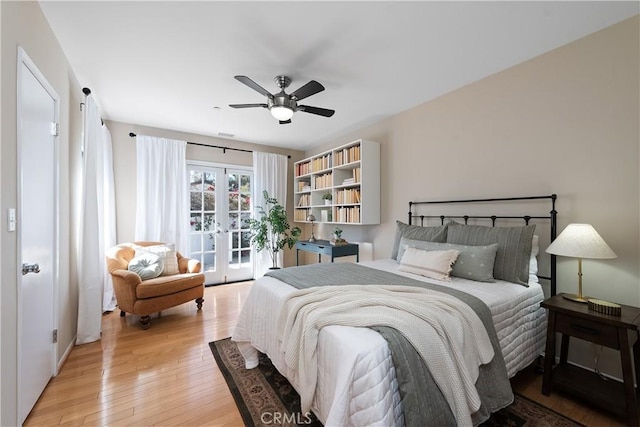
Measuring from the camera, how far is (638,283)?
1.77 m

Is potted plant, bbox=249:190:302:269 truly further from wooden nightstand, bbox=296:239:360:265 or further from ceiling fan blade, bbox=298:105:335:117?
ceiling fan blade, bbox=298:105:335:117

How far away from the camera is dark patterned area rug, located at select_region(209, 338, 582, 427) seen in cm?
158

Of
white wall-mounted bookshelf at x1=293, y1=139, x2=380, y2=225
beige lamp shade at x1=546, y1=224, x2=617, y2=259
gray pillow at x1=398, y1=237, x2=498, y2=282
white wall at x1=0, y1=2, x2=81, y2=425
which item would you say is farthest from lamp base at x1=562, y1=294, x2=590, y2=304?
white wall at x1=0, y1=2, x2=81, y2=425

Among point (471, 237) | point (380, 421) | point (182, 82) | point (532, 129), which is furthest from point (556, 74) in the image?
point (182, 82)

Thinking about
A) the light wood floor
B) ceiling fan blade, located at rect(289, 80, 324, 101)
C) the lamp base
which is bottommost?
the light wood floor

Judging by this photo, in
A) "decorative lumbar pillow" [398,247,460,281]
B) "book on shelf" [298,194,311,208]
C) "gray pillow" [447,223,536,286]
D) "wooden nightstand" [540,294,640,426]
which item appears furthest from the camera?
"book on shelf" [298,194,311,208]

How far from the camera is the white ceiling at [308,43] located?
68.1 inches

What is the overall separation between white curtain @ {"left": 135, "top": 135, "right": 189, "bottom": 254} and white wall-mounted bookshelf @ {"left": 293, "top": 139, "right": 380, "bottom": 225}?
6.36 ft

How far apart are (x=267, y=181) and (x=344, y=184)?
1.65 metres

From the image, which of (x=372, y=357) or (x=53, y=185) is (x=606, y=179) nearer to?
(x=372, y=357)

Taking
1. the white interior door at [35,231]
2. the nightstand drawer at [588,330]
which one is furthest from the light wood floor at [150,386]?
the nightstand drawer at [588,330]

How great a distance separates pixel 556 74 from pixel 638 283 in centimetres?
159

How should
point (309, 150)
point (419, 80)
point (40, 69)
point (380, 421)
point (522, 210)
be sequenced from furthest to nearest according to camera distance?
1. point (309, 150)
2. point (419, 80)
3. point (522, 210)
4. point (40, 69)
5. point (380, 421)

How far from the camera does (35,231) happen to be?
5.57 ft
